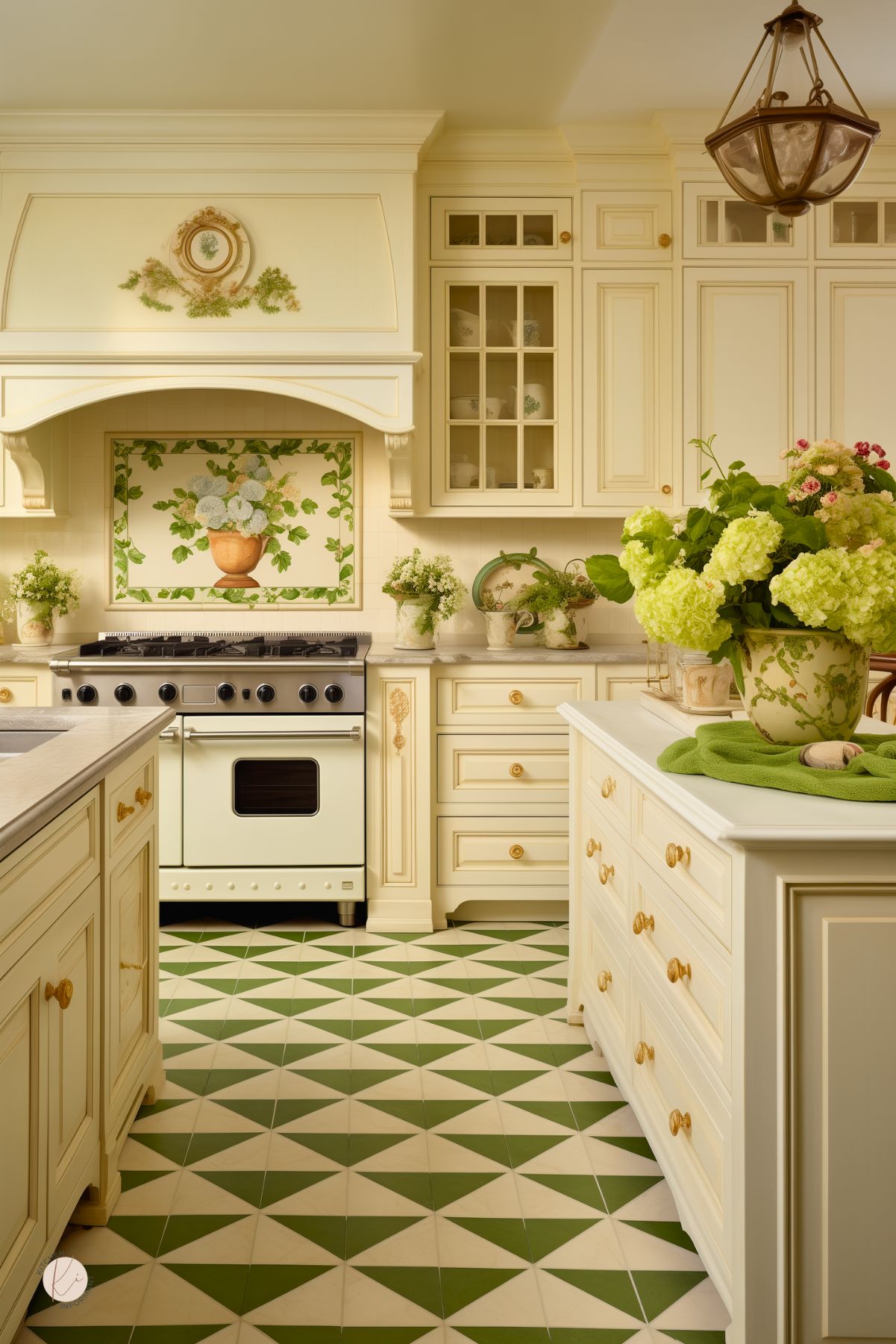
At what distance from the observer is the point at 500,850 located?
4.02 m

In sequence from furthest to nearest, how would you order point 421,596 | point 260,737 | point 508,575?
Result: point 508,575 < point 421,596 < point 260,737

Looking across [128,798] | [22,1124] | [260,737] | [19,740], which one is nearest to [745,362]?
[260,737]

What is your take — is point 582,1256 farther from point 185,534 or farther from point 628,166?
point 628,166

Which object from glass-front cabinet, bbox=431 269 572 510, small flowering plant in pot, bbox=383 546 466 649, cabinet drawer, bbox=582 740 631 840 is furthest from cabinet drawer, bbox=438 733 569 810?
cabinet drawer, bbox=582 740 631 840

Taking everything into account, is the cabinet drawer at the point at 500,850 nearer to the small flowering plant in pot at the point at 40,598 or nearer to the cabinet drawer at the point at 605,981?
the cabinet drawer at the point at 605,981

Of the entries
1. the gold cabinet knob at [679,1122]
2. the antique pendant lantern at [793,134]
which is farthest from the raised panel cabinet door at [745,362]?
the gold cabinet knob at [679,1122]

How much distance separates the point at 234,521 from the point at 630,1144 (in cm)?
294

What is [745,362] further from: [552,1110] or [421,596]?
[552,1110]

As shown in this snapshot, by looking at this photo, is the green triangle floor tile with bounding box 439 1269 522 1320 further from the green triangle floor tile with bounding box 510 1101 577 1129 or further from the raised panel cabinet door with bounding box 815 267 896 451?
the raised panel cabinet door with bounding box 815 267 896 451

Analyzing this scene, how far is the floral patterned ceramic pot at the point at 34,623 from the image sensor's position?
4.24 meters

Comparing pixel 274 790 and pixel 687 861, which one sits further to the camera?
pixel 274 790

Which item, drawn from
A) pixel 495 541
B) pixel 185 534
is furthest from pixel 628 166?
pixel 185 534

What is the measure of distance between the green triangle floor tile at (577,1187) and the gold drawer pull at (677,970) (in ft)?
1.90

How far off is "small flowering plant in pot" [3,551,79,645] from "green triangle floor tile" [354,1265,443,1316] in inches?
116
